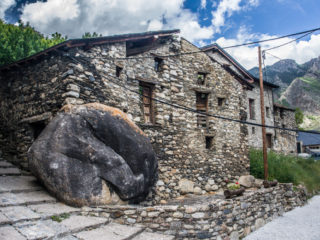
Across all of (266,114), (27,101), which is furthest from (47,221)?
(266,114)

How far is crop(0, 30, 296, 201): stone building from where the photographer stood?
6.89m

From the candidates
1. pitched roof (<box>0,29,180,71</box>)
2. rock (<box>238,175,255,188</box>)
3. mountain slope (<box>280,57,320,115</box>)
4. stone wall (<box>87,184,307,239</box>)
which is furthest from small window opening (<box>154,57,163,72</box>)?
mountain slope (<box>280,57,320,115</box>)

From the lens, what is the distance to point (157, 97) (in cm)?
891

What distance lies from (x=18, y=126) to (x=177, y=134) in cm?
526

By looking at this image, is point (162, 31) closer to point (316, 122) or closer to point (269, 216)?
point (269, 216)

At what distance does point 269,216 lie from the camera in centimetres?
838

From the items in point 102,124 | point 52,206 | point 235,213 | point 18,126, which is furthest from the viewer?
point 18,126

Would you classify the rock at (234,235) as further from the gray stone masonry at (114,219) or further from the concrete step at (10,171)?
the concrete step at (10,171)

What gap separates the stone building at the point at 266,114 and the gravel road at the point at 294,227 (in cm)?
957

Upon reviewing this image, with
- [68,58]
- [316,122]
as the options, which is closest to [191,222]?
[68,58]

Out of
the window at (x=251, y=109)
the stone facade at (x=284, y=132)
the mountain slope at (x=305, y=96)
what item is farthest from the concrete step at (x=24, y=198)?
the mountain slope at (x=305, y=96)

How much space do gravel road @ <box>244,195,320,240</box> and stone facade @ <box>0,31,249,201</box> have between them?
8.21ft

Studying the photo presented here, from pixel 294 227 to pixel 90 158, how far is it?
6834 mm

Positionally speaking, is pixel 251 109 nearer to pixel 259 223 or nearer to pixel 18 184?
pixel 259 223
